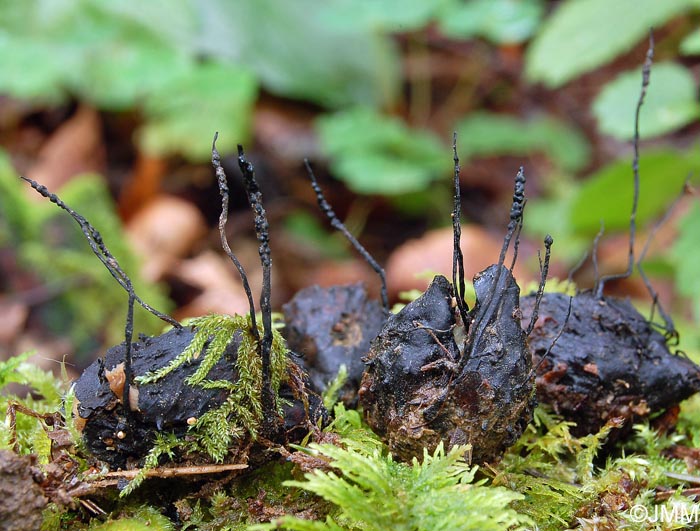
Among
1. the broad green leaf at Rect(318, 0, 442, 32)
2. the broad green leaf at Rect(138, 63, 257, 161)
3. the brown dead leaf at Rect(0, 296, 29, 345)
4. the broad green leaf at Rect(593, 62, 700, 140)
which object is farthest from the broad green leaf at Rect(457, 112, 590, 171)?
the brown dead leaf at Rect(0, 296, 29, 345)

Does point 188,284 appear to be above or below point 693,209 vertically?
below

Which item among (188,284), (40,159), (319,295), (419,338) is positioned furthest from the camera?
(40,159)

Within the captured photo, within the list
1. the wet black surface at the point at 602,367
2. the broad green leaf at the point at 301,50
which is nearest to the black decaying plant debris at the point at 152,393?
the wet black surface at the point at 602,367

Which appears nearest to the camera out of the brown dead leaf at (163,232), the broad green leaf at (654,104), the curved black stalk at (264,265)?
the curved black stalk at (264,265)

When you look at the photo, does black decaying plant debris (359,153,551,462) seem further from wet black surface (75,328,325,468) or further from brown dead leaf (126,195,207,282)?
brown dead leaf (126,195,207,282)

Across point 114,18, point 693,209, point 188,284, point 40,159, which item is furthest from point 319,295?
point 40,159

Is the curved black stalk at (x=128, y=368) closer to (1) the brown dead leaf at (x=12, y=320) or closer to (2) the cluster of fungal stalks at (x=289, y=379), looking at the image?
(2) the cluster of fungal stalks at (x=289, y=379)

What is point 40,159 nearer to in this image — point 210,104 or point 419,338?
point 210,104
